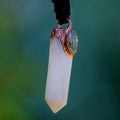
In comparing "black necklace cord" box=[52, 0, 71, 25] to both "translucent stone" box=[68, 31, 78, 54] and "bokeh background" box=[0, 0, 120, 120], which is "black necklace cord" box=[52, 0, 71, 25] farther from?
"bokeh background" box=[0, 0, 120, 120]

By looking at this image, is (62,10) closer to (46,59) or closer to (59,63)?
(59,63)

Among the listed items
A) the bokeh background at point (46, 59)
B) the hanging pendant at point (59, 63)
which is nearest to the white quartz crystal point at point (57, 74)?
the hanging pendant at point (59, 63)

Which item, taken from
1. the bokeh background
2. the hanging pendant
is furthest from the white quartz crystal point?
the bokeh background

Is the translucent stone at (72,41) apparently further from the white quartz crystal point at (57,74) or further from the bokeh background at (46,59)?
the bokeh background at (46,59)

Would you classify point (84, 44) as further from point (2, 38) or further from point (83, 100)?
point (2, 38)

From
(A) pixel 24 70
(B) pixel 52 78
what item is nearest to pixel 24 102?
(A) pixel 24 70

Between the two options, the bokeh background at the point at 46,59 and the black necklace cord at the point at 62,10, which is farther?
the bokeh background at the point at 46,59
